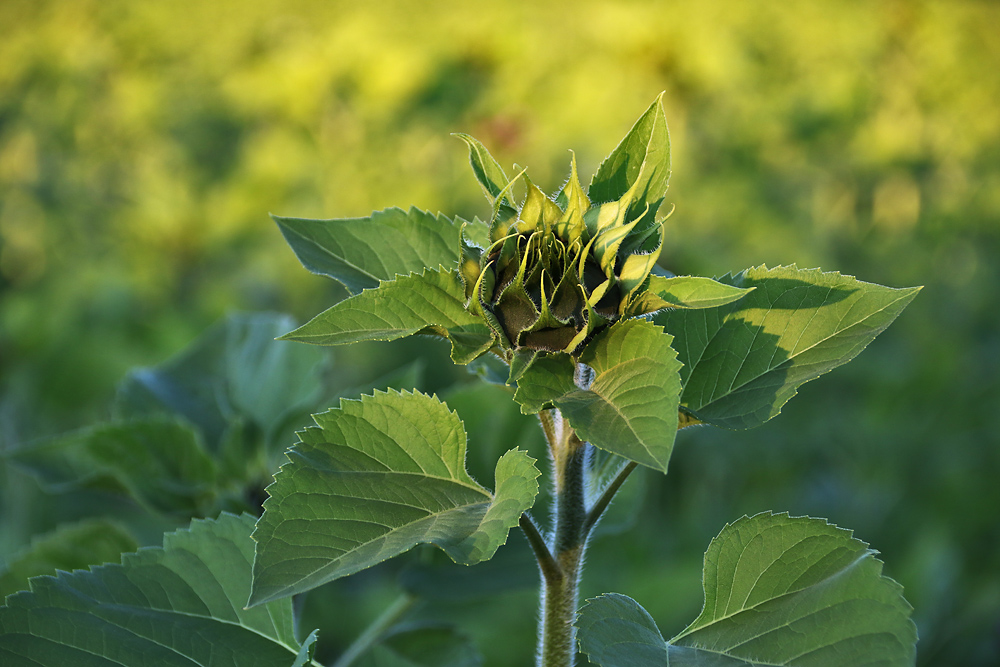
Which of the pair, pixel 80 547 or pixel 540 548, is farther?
pixel 80 547

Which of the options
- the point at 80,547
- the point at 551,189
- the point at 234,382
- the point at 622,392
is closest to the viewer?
the point at 622,392

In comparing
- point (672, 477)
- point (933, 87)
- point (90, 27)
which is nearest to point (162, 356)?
point (672, 477)

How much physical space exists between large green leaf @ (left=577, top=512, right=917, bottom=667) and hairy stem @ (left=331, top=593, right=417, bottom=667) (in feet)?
0.66

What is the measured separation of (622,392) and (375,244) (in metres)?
0.13

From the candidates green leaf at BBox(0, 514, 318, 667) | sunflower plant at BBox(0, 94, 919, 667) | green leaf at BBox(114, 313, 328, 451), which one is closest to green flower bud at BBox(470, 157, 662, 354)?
sunflower plant at BBox(0, 94, 919, 667)

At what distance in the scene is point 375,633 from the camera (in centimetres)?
49

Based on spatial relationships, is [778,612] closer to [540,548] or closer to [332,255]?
[540,548]

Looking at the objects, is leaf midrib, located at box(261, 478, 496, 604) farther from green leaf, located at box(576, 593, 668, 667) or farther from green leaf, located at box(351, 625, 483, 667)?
green leaf, located at box(351, 625, 483, 667)

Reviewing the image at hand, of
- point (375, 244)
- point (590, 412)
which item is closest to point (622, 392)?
point (590, 412)

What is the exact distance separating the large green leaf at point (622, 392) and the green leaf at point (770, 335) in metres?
0.04

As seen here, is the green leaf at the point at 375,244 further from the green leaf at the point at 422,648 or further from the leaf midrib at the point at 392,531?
the green leaf at the point at 422,648

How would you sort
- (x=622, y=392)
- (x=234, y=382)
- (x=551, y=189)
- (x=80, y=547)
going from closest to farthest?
(x=622, y=392)
(x=80, y=547)
(x=234, y=382)
(x=551, y=189)

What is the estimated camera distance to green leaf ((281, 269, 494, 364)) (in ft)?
1.01

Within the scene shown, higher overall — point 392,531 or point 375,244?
Result: point 375,244
